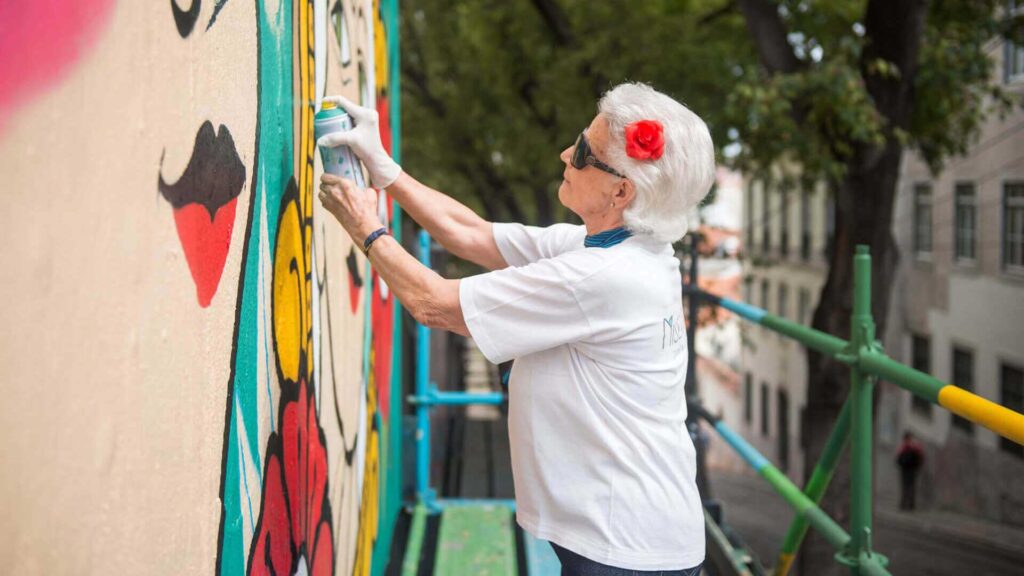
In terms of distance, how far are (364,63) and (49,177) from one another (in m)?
2.80

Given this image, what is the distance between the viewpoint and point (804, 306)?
1198 inches

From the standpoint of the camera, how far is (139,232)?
4.25ft

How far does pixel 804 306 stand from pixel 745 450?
89.1ft

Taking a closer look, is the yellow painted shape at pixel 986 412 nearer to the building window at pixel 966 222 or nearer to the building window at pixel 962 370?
the building window at pixel 962 370

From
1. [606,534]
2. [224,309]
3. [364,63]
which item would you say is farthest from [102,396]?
[364,63]

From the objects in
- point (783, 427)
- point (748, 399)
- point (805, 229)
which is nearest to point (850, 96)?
point (783, 427)

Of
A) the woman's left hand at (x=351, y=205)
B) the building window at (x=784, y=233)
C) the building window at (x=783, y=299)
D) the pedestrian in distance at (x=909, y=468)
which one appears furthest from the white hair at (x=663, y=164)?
the building window at (x=783, y=299)

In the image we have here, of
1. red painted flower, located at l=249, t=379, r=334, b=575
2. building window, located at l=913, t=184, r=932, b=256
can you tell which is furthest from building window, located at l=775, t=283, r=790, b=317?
red painted flower, located at l=249, t=379, r=334, b=575

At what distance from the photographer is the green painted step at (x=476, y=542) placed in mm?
4184

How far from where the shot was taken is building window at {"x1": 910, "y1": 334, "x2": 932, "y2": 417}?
21.0 m

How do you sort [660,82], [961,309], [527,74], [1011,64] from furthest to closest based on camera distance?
[961,309] → [1011,64] → [527,74] → [660,82]

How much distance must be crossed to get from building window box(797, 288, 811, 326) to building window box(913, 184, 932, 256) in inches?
281

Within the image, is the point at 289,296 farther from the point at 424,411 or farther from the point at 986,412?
the point at 424,411

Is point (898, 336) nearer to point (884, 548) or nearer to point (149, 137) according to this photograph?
point (884, 548)
